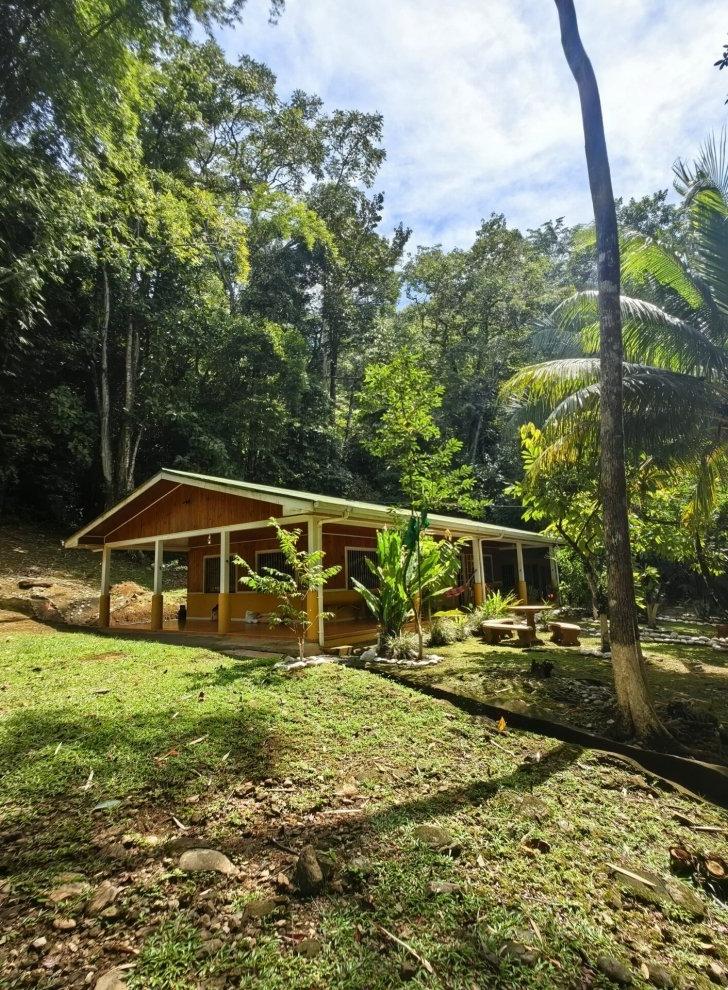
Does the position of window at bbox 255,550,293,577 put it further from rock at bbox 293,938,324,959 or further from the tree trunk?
rock at bbox 293,938,324,959

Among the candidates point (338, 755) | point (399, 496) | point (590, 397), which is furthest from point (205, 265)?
point (338, 755)

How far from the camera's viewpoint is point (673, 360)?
27.5 feet

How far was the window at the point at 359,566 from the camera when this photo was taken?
13.6 m

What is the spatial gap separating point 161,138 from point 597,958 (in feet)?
76.9

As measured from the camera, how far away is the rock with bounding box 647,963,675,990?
1.97 m

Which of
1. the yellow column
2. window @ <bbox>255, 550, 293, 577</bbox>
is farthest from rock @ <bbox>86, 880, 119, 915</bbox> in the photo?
window @ <bbox>255, 550, 293, 577</bbox>

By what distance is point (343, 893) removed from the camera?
8.18 feet

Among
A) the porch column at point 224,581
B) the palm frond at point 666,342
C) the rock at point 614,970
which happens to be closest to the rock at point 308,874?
the rock at point 614,970

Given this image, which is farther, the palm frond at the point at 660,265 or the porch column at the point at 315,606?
the porch column at the point at 315,606

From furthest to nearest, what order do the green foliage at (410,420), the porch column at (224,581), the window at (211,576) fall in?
the window at (211,576)
the porch column at (224,581)
the green foliage at (410,420)

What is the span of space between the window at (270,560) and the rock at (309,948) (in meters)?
10.5

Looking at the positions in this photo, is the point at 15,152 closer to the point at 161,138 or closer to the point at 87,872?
the point at 161,138

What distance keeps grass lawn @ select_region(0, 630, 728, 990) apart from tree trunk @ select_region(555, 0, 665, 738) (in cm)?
81

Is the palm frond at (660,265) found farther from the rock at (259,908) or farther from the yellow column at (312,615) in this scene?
the rock at (259,908)
